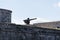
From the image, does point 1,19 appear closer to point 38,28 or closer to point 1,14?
point 1,14

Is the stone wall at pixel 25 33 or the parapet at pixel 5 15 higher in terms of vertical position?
the parapet at pixel 5 15

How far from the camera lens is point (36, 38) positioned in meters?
16.3

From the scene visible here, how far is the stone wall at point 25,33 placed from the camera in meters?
14.7

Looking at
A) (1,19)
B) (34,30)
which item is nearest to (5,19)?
(1,19)

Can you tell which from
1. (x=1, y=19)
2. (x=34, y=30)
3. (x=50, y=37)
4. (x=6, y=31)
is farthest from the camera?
(x=1, y=19)

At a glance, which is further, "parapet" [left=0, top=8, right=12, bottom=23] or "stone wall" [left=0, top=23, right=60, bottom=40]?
"parapet" [left=0, top=8, right=12, bottom=23]

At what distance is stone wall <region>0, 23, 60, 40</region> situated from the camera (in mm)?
14734

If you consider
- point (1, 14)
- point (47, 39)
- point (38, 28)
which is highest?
point (1, 14)

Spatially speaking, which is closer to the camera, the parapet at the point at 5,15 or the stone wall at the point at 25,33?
the stone wall at the point at 25,33

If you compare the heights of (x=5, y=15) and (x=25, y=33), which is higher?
(x=5, y=15)

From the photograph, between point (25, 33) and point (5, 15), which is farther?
point (5, 15)

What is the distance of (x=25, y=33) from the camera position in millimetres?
15812

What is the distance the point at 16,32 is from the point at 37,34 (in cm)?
211

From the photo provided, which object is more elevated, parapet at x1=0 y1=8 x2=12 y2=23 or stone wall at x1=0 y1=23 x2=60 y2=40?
parapet at x1=0 y1=8 x2=12 y2=23
